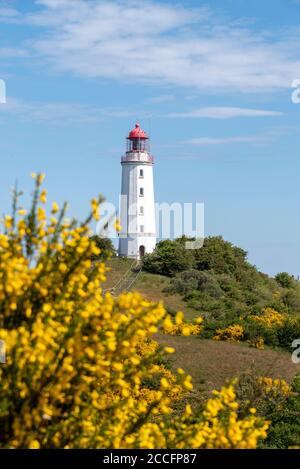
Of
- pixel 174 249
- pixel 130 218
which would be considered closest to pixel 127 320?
pixel 174 249

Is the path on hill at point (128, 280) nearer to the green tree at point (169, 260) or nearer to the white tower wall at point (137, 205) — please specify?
the green tree at point (169, 260)

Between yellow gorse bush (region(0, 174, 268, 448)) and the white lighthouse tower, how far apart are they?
197ft

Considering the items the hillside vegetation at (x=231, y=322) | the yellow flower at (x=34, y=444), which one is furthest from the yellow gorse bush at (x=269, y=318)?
the yellow flower at (x=34, y=444)

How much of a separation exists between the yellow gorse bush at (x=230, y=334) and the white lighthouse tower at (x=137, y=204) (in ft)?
103

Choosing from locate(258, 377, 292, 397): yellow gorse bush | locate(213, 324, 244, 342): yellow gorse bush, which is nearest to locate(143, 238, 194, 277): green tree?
locate(213, 324, 244, 342): yellow gorse bush

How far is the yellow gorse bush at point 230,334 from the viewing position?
3900 cm

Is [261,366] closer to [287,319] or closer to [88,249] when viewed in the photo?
[287,319]

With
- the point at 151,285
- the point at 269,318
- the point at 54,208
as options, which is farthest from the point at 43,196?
the point at 151,285

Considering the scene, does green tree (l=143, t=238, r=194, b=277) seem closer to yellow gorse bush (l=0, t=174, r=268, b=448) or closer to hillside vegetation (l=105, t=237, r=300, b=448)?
hillside vegetation (l=105, t=237, r=300, b=448)

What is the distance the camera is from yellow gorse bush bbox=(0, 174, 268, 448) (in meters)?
8.68

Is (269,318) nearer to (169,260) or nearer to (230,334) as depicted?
(230,334)

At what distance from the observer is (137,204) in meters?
70.1

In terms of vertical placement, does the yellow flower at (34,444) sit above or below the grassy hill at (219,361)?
above

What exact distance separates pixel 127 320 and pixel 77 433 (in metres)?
1.69
